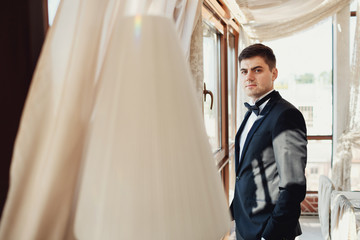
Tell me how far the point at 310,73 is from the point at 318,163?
1306 millimetres

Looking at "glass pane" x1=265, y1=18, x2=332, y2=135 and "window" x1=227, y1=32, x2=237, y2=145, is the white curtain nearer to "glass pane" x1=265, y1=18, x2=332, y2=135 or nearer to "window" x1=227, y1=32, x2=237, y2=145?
"window" x1=227, y1=32, x2=237, y2=145

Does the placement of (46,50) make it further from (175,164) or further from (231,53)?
(231,53)

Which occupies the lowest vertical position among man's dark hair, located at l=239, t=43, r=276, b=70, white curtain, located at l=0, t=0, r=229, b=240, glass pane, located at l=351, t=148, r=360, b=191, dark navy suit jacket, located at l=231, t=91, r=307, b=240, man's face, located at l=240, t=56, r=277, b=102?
glass pane, located at l=351, t=148, r=360, b=191

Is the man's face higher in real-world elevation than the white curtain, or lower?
higher

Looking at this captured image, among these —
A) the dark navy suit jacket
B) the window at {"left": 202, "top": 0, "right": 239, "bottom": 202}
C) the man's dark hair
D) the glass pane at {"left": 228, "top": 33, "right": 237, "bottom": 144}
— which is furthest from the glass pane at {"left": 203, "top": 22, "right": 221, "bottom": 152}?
the dark navy suit jacket

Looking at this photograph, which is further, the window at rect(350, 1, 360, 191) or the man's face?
the window at rect(350, 1, 360, 191)

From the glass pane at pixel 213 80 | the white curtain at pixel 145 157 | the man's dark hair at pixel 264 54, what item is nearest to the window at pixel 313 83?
the glass pane at pixel 213 80

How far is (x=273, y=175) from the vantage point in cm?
158

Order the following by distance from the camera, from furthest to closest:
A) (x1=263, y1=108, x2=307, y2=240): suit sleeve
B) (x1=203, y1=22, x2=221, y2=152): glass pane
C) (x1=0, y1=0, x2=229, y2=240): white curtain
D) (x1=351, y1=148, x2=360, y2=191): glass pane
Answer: (x1=351, y1=148, x2=360, y2=191): glass pane → (x1=203, y1=22, x2=221, y2=152): glass pane → (x1=263, y1=108, x2=307, y2=240): suit sleeve → (x1=0, y1=0, x2=229, y2=240): white curtain

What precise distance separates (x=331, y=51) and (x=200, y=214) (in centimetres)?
469

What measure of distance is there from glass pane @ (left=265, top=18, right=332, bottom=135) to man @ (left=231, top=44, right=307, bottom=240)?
3004mm

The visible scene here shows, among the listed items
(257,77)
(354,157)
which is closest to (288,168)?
(257,77)

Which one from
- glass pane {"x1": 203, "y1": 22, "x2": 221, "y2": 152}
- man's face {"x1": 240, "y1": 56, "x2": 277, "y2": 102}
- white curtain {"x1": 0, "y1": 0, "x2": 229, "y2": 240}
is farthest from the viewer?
glass pane {"x1": 203, "y1": 22, "x2": 221, "y2": 152}

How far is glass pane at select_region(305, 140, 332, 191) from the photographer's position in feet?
15.0
